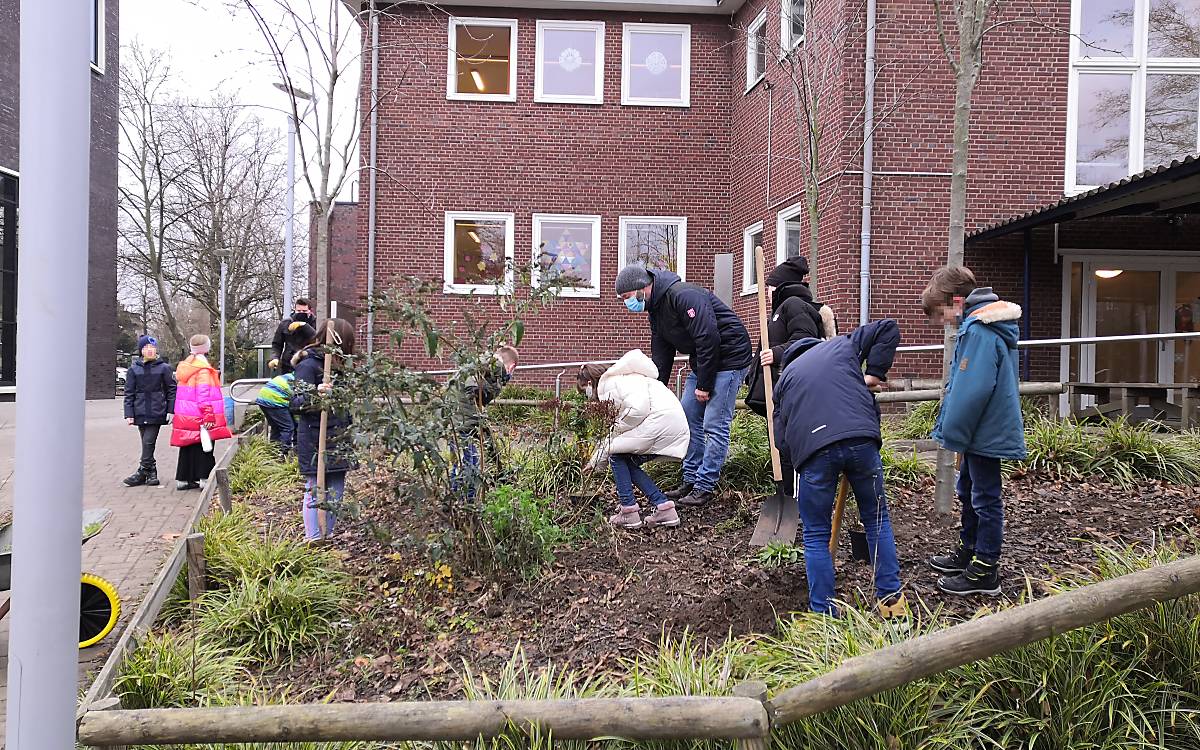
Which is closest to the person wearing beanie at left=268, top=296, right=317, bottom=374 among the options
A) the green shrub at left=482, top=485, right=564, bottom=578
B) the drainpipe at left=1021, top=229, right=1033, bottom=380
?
the green shrub at left=482, top=485, right=564, bottom=578

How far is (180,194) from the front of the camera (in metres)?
33.4

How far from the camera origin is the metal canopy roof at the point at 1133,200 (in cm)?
799

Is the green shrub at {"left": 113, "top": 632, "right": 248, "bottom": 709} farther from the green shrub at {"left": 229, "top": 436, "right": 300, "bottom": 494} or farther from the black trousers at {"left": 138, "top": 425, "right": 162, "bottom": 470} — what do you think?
the black trousers at {"left": 138, "top": 425, "right": 162, "bottom": 470}

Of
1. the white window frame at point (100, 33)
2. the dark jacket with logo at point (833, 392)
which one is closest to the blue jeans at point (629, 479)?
the dark jacket with logo at point (833, 392)

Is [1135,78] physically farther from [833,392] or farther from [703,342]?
[833,392]

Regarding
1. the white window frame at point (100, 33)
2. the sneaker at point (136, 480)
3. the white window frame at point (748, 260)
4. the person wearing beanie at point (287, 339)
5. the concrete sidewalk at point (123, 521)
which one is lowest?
the concrete sidewalk at point (123, 521)

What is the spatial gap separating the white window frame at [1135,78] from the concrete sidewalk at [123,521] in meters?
11.3

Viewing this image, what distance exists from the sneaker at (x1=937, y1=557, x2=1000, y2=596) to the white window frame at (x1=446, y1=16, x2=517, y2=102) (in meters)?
12.3

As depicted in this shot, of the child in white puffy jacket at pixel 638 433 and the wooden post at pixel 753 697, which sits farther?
the child in white puffy jacket at pixel 638 433

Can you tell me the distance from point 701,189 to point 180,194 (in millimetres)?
26189

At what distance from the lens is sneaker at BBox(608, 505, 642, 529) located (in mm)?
5797

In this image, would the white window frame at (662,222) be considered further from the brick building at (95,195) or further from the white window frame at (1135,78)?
the brick building at (95,195)

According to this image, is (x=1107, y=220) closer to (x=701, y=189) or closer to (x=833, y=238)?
(x=833, y=238)

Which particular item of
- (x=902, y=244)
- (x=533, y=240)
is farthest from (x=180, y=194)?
(x=902, y=244)
